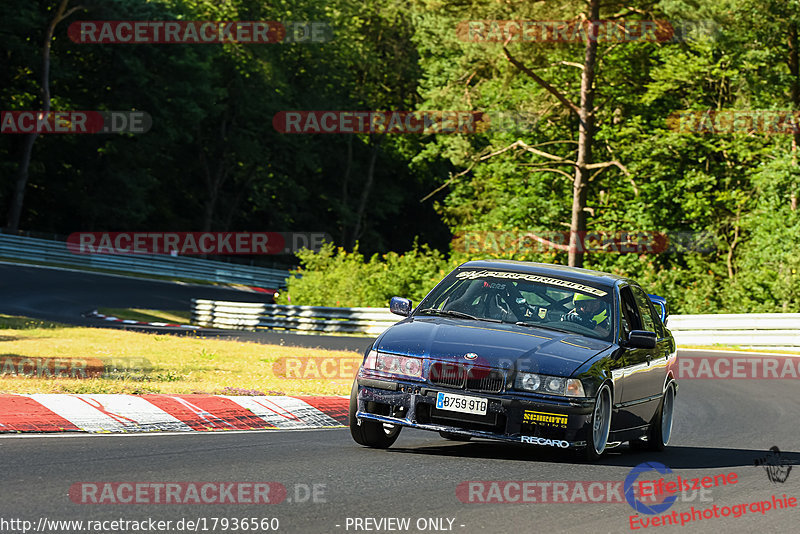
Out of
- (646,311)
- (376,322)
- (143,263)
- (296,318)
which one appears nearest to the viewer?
(646,311)

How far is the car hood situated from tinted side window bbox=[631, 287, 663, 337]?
1.69 metres

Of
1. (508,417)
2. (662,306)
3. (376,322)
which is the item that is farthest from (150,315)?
(508,417)

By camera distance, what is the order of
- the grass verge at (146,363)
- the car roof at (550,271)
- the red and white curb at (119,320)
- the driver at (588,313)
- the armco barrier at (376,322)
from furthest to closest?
the red and white curb at (119,320) < the armco barrier at (376,322) < the grass verge at (146,363) < the car roof at (550,271) < the driver at (588,313)

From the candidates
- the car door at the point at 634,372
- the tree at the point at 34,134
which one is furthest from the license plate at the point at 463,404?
the tree at the point at 34,134

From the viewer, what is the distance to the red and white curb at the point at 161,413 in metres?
9.12

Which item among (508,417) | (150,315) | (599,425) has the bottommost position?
(150,315)

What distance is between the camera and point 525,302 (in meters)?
9.68

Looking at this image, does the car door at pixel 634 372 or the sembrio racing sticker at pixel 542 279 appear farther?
the sembrio racing sticker at pixel 542 279

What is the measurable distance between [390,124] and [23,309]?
37.4 meters

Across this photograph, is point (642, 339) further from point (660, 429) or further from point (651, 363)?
point (660, 429)

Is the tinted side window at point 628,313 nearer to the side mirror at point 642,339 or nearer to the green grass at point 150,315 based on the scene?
the side mirror at point 642,339

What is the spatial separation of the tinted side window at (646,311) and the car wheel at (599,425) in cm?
201

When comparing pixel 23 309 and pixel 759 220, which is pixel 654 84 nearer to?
pixel 759 220

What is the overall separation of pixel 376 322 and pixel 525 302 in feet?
74.9
